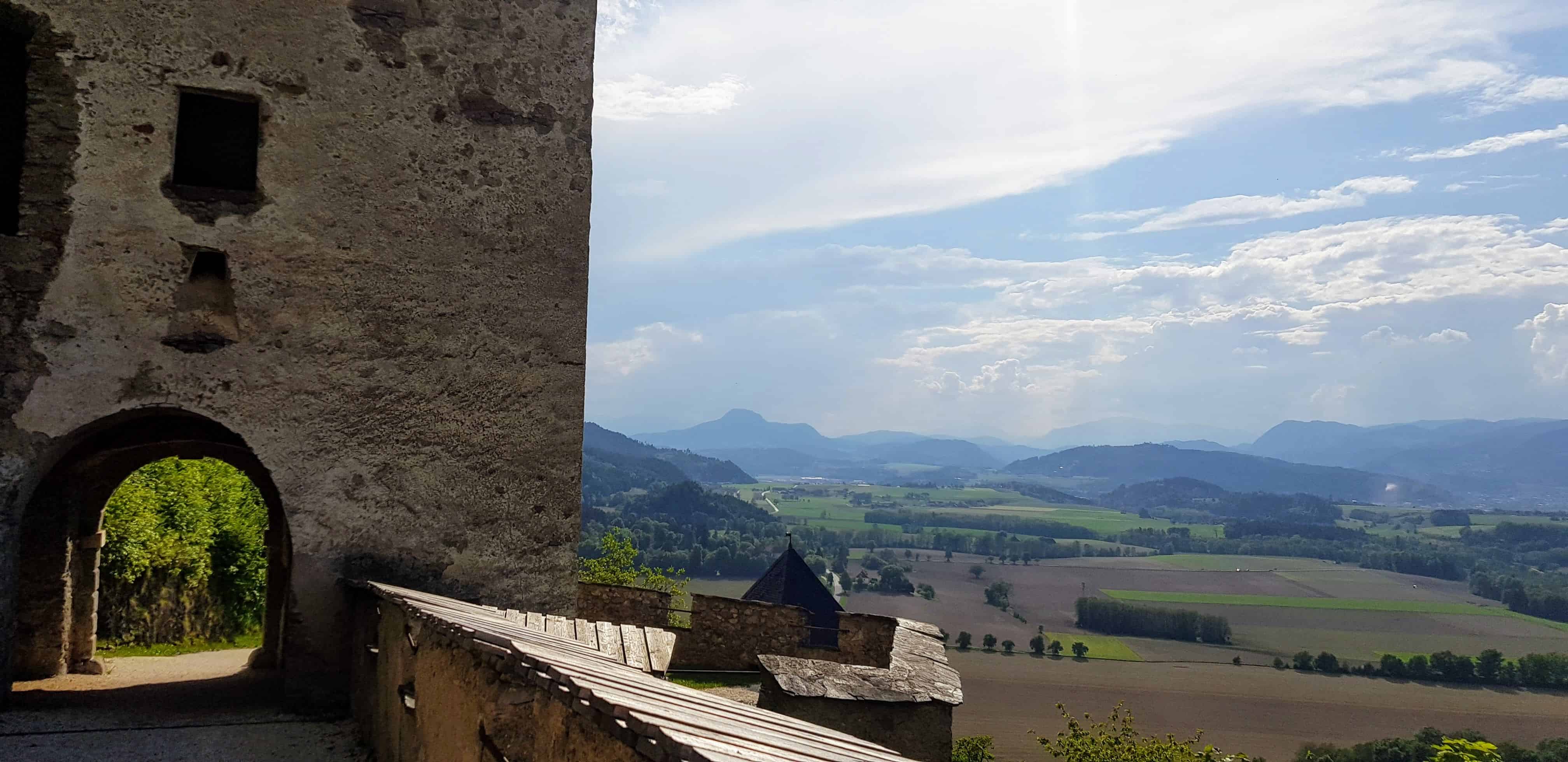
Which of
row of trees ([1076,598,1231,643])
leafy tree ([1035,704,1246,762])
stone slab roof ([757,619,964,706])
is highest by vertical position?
stone slab roof ([757,619,964,706])

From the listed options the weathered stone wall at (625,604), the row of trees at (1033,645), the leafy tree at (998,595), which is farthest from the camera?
the leafy tree at (998,595)

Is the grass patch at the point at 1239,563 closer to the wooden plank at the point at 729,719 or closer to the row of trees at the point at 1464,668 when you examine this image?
the row of trees at the point at 1464,668

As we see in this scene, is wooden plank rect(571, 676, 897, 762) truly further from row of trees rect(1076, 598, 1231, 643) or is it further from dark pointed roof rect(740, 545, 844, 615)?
row of trees rect(1076, 598, 1231, 643)

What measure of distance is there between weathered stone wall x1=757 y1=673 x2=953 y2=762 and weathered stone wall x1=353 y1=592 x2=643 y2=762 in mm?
3023

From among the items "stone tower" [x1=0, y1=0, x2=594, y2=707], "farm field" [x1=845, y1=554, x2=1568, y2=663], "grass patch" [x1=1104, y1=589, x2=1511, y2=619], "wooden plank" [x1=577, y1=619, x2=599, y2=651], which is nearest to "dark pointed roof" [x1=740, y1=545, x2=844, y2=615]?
"wooden plank" [x1=577, y1=619, x2=599, y2=651]

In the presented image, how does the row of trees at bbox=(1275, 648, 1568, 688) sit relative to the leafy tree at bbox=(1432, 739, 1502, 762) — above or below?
below

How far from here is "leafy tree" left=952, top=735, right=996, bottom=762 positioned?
1516 cm

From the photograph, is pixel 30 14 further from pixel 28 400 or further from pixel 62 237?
pixel 28 400

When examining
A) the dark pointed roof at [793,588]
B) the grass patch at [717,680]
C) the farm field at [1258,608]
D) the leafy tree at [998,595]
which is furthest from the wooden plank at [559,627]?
the leafy tree at [998,595]

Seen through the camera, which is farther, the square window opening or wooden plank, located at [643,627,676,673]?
wooden plank, located at [643,627,676,673]

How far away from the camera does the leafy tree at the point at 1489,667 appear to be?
67312 millimetres

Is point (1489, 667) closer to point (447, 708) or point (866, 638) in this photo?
point (866, 638)

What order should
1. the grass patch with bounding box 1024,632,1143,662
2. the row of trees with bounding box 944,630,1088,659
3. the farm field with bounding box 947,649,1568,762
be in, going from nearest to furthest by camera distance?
the farm field with bounding box 947,649,1568,762, the row of trees with bounding box 944,630,1088,659, the grass patch with bounding box 1024,632,1143,662

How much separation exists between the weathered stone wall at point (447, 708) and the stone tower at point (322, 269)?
0.83 m
